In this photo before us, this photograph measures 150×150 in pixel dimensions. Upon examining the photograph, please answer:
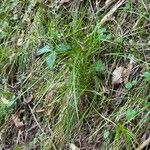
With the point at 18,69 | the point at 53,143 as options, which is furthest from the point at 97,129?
the point at 18,69

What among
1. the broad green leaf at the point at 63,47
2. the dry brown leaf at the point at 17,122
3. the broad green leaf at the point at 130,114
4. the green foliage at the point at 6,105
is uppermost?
the broad green leaf at the point at 63,47

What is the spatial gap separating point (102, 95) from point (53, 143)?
363mm

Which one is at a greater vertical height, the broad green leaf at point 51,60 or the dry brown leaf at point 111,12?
the dry brown leaf at point 111,12

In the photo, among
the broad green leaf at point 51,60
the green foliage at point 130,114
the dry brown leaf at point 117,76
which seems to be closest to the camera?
the green foliage at point 130,114

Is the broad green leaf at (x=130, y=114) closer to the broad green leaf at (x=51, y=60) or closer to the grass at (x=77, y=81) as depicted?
the grass at (x=77, y=81)

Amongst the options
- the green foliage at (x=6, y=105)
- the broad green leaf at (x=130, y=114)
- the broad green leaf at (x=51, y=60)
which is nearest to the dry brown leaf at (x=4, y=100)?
the green foliage at (x=6, y=105)

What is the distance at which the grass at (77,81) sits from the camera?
2.09 meters

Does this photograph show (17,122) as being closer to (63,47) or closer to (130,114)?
(63,47)

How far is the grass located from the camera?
6.86 ft

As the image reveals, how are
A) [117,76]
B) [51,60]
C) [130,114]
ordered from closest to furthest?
[130,114] < [117,76] < [51,60]

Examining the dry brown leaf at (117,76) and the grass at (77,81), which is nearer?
the grass at (77,81)

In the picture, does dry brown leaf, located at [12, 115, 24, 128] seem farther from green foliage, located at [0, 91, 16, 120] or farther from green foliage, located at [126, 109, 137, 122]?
green foliage, located at [126, 109, 137, 122]

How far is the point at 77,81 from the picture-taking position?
2.22 metres

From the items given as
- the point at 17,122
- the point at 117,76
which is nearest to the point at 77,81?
the point at 117,76
